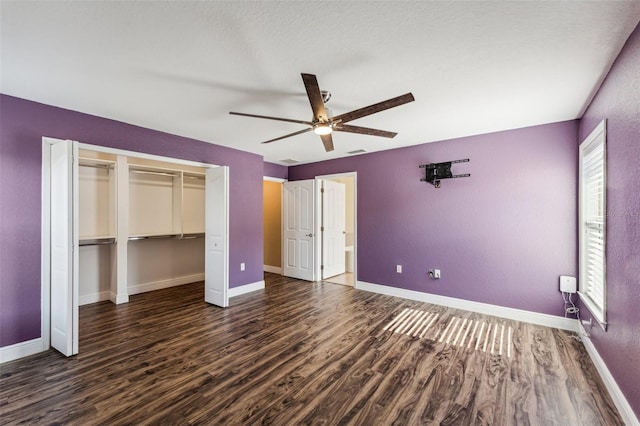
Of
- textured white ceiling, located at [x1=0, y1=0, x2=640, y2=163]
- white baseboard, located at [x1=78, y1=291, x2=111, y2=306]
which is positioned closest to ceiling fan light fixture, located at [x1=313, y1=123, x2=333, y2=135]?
textured white ceiling, located at [x1=0, y1=0, x2=640, y2=163]

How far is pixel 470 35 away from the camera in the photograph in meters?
1.74

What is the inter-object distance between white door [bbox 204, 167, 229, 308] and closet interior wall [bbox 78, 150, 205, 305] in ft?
3.91

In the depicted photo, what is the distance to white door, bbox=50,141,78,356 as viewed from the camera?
2.52 m

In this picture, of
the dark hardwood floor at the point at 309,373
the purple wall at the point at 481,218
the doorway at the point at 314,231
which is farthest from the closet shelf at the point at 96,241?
the purple wall at the point at 481,218

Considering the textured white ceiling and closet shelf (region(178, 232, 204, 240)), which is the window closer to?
the textured white ceiling

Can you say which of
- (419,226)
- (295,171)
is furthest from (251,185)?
(419,226)

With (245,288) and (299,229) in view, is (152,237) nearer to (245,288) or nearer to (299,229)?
(245,288)

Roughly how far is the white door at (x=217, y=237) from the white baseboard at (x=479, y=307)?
2353 millimetres

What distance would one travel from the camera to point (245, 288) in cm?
476

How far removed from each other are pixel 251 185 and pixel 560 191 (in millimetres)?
4429

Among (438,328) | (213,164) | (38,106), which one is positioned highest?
(38,106)

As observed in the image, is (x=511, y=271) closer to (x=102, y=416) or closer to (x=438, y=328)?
(x=438, y=328)

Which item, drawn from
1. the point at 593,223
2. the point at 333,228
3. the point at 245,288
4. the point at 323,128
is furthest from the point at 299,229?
the point at 593,223

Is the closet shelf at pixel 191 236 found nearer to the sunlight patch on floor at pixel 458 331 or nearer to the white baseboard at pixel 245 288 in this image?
the white baseboard at pixel 245 288
